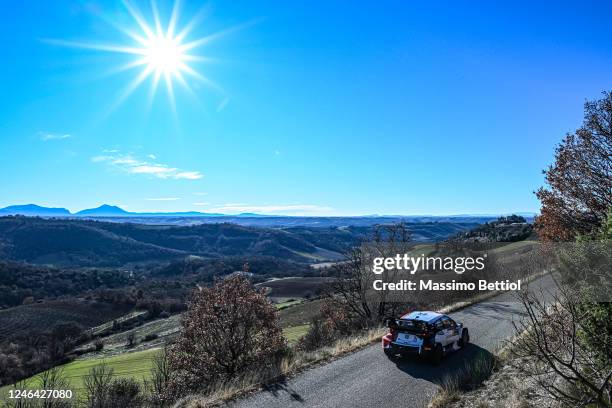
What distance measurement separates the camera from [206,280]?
174 meters

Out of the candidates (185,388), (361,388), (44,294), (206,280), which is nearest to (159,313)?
(44,294)

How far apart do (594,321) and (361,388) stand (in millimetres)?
6718

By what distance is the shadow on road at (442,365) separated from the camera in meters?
13.5

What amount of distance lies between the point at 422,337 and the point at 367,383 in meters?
3.14

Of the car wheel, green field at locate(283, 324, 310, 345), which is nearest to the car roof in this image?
the car wheel

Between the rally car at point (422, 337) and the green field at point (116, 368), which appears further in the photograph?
the green field at point (116, 368)

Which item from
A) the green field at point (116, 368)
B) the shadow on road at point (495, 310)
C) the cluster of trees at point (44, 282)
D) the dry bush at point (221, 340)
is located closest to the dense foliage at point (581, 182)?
the shadow on road at point (495, 310)

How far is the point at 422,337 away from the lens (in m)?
14.7

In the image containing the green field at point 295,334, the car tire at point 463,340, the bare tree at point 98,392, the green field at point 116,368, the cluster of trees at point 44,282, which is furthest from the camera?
the cluster of trees at point 44,282

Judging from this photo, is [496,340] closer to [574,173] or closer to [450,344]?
[450,344]

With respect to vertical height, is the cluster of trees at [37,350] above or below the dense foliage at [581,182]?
below

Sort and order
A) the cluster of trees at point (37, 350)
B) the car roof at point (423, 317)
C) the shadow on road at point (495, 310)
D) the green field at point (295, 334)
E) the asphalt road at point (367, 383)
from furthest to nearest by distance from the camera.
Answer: the cluster of trees at point (37, 350) < the green field at point (295, 334) < the shadow on road at point (495, 310) < the car roof at point (423, 317) < the asphalt road at point (367, 383)

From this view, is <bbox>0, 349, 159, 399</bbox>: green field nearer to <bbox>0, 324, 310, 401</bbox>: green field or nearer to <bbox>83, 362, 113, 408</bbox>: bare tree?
<bbox>0, 324, 310, 401</bbox>: green field

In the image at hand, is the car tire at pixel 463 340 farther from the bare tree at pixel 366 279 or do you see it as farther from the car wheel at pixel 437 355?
the bare tree at pixel 366 279
